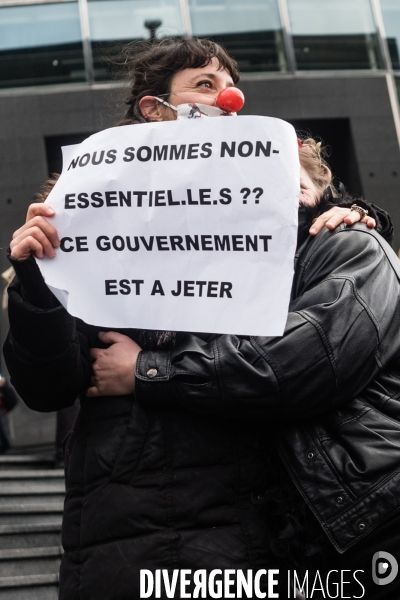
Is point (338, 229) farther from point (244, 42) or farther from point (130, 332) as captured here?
point (244, 42)

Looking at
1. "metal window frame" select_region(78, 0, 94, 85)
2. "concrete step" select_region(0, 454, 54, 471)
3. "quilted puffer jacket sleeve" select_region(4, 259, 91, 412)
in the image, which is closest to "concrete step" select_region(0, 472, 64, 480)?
"concrete step" select_region(0, 454, 54, 471)

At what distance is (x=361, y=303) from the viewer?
7.38 feet

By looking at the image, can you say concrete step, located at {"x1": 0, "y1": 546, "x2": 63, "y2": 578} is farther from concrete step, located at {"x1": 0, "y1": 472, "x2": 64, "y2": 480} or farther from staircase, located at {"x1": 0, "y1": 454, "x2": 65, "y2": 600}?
concrete step, located at {"x1": 0, "y1": 472, "x2": 64, "y2": 480}

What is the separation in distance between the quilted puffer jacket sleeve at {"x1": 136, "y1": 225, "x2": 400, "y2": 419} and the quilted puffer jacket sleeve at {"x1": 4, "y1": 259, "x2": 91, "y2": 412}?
22 centimetres

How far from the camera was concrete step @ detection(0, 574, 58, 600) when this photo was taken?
561 centimetres

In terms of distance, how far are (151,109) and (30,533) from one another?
15.1 feet

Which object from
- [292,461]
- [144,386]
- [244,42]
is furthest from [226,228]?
[244,42]

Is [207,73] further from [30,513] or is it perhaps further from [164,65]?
[30,513]

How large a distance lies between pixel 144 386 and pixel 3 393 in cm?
700

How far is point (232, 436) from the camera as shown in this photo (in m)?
2.28

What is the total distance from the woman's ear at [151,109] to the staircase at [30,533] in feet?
12.5

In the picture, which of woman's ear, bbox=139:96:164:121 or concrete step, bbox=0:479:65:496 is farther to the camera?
concrete step, bbox=0:479:65:496

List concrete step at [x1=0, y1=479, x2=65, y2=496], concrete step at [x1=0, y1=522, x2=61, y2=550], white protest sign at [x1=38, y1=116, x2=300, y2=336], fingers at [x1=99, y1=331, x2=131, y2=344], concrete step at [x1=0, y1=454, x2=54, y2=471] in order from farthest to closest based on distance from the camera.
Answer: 1. concrete step at [x1=0, y1=454, x2=54, y2=471]
2. concrete step at [x1=0, y1=479, x2=65, y2=496]
3. concrete step at [x1=0, y1=522, x2=61, y2=550]
4. fingers at [x1=99, y1=331, x2=131, y2=344]
5. white protest sign at [x1=38, y1=116, x2=300, y2=336]

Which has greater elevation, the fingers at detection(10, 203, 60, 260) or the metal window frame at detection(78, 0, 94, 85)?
the metal window frame at detection(78, 0, 94, 85)
